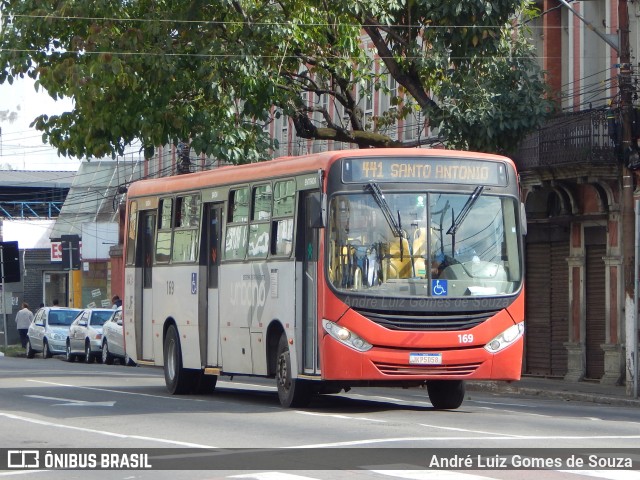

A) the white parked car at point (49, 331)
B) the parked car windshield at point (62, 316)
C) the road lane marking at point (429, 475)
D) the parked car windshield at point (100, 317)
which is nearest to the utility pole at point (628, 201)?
the road lane marking at point (429, 475)

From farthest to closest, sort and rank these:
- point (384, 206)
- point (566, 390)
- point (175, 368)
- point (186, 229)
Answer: point (566, 390)
point (175, 368)
point (186, 229)
point (384, 206)

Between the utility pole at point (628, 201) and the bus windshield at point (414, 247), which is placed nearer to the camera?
the bus windshield at point (414, 247)

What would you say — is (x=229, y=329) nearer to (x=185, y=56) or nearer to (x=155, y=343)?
(x=155, y=343)

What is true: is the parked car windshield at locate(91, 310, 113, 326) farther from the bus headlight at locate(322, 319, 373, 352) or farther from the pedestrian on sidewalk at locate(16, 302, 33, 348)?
the bus headlight at locate(322, 319, 373, 352)

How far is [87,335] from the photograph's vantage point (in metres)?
40.5

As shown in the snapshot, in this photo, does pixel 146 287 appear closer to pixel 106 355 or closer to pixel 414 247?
pixel 414 247

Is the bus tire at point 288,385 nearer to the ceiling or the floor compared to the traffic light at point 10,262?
nearer to the floor

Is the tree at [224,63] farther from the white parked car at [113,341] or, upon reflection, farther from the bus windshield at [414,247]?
the white parked car at [113,341]

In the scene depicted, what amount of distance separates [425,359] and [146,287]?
24.9ft

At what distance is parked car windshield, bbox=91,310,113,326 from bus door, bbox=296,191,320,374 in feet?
78.0

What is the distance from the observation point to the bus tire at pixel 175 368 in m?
21.7

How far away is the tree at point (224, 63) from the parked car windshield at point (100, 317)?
44.2 feet

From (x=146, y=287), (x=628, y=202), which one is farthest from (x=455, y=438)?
(x=628, y=202)

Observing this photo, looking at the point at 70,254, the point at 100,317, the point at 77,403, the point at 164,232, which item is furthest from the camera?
the point at 70,254
